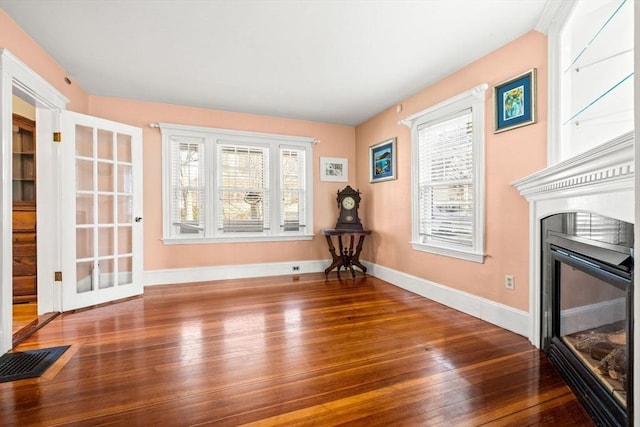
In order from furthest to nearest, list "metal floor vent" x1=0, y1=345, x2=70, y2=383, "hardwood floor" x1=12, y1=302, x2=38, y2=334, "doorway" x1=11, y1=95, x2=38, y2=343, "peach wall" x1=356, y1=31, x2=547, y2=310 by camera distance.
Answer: "doorway" x1=11, y1=95, x2=38, y2=343 → "hardwood floor" x1=12, y1=302, x2=38, y2=334 → "peach wall" x1=356, y1=31, x2=547, y2=310 → "metal floor vent" x1=0, y1=345, x2=70, y2=383

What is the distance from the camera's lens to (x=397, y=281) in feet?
12.9

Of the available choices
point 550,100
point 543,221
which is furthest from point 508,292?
point 550,100

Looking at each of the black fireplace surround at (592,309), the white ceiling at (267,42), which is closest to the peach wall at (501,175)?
the white ceiling at (267,42)

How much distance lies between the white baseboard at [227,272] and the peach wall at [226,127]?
67mm

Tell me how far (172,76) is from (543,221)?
3.59m

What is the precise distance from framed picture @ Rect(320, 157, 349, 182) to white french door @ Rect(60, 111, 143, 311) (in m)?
2.51

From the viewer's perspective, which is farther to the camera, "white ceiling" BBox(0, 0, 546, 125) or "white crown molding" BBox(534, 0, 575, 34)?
"white ceiling" BBox(0, 0, 546, 125)

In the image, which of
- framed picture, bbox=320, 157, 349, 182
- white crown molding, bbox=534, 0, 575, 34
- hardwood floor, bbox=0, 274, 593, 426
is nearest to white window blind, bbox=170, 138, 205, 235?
hardwood floor, bbox=0, 274, 593, 426

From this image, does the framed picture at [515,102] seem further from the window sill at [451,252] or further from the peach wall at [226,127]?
the peach wall at [226,127]

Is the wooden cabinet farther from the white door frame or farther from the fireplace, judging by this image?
the fireplace

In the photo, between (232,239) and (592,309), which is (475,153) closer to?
(592,309)

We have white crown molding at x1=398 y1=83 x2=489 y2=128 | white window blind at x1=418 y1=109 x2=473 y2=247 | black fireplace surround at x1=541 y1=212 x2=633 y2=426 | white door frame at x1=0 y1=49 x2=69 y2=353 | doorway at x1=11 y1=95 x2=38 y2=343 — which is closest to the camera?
black fireplace surround at x1=541 y1=212 x2=633 y2=426

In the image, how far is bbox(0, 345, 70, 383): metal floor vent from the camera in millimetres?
1794

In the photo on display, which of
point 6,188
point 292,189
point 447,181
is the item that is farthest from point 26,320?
point 447,181
